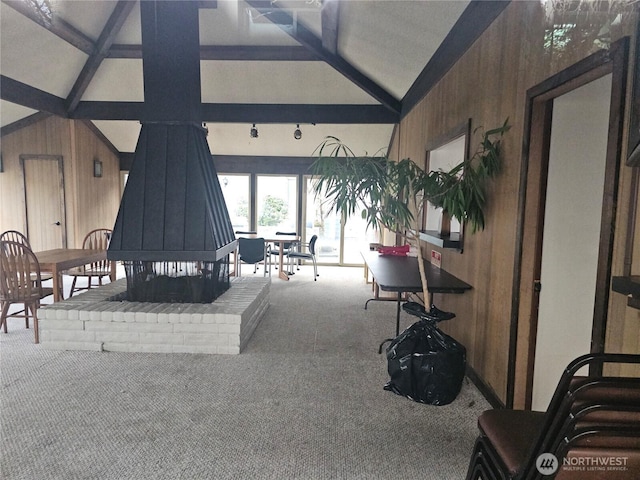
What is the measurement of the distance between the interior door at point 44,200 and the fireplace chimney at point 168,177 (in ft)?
13.4

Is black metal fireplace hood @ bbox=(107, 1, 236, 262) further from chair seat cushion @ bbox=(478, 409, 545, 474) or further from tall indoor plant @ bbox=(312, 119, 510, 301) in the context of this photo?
chair seat cushion @ bbox=(478, 409, 545, 474)

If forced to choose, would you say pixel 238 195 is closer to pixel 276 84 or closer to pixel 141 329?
pixel 276 84

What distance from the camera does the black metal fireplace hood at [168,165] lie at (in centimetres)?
339

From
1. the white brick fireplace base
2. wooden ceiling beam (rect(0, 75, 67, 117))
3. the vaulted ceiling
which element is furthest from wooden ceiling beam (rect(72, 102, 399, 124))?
the white brick fireplace base

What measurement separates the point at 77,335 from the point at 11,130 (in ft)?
16.9

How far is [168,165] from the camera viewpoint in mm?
3512

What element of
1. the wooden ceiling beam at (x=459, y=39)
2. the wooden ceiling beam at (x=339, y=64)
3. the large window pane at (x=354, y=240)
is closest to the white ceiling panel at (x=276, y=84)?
the wooden ceiling beam at (x=339, y=64)

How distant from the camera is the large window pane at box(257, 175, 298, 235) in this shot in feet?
25.8

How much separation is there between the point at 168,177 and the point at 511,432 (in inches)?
131

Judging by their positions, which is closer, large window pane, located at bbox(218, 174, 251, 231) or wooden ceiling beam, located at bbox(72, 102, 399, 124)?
wooden ceiling beam, located at bbox(72, 102, 399, 124)

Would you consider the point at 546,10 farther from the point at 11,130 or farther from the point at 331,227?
the point at 11,130

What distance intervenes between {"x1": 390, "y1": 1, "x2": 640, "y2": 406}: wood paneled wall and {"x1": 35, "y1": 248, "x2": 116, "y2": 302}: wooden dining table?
3.87 m

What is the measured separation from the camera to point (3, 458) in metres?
1.84

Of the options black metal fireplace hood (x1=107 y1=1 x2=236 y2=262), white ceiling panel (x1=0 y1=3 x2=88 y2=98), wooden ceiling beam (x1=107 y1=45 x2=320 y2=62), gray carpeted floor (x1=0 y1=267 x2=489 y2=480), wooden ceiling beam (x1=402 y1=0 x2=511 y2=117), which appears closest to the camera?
gray carpeted floor (x1=0 y1=267 x2=489 y2=480)
